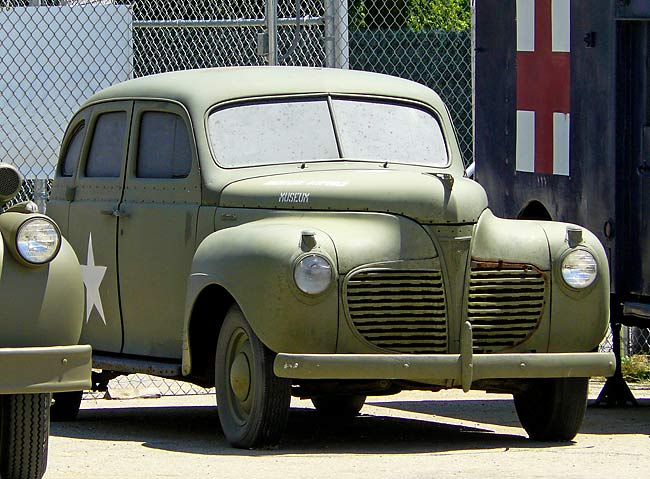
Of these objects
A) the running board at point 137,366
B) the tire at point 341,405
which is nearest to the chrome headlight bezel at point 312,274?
the running board at point 137,366

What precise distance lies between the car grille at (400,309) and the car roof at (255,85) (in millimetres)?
1445

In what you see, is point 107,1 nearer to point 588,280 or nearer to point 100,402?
point 100,402

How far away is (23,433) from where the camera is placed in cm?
584

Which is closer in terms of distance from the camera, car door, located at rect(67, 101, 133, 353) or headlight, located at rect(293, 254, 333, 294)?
headlight, located at rect(293, 254, 333, 294)

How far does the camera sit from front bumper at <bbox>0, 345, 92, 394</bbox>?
5508mm

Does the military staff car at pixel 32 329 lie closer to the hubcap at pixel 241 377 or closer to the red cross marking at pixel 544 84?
the hubcap at pixel 241 377

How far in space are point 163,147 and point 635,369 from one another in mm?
4045

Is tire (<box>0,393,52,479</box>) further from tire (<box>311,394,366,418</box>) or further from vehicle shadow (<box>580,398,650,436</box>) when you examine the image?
vehicle shadow (<box>580,398,650,436</box>)

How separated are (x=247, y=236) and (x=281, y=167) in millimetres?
829

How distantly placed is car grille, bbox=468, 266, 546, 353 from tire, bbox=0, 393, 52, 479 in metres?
2.17

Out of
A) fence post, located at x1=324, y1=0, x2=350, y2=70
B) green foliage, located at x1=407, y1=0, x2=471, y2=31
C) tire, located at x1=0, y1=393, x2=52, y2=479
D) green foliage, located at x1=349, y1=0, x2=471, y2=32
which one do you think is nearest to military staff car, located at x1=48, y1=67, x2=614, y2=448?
tire, located at x1=0, y1=393, x2=52, y2=479

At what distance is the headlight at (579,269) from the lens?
738 centimetres

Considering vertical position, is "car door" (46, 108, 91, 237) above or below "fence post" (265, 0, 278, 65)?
below

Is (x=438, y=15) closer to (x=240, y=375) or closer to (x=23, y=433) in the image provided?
(x=240, y=375)
